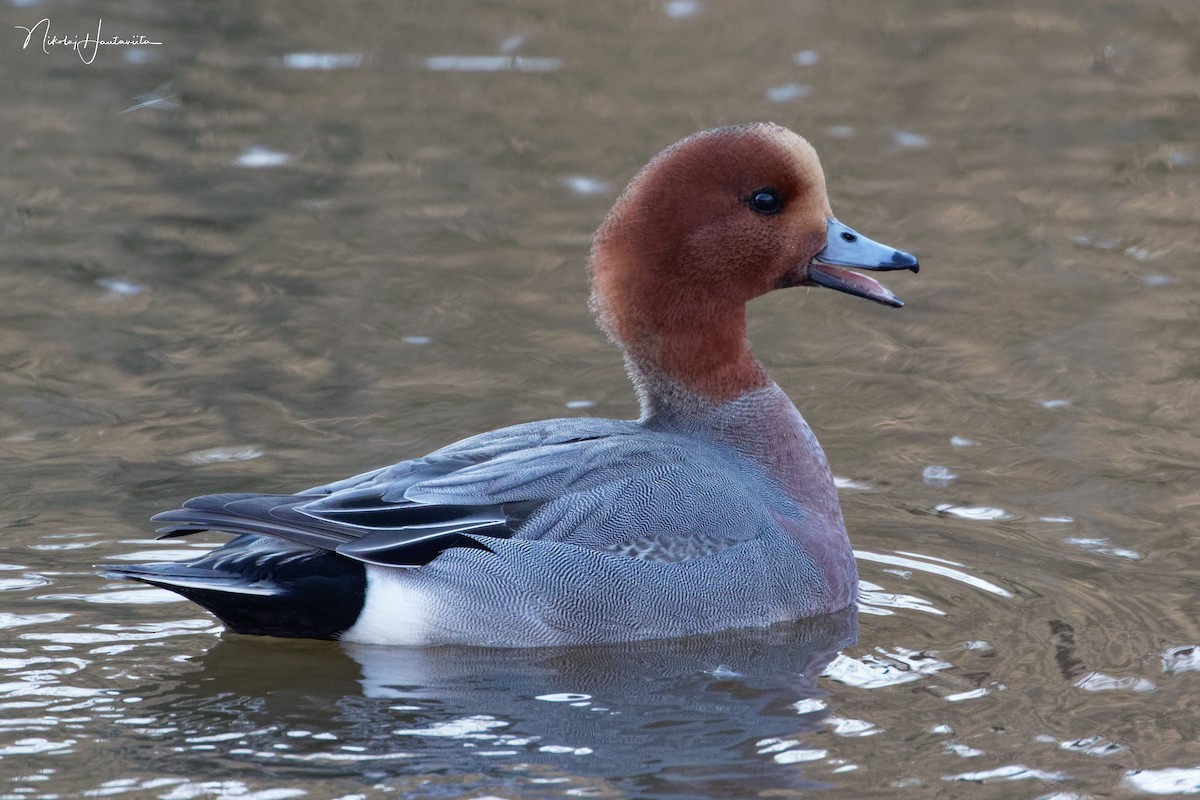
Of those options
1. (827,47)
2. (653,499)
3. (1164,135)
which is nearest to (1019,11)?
(827,47)

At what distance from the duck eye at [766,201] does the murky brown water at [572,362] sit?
4.65ft

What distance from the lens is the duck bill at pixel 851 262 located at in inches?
258

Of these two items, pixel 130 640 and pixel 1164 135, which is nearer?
pixel 130 640

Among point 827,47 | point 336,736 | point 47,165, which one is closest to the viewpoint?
point 336,736

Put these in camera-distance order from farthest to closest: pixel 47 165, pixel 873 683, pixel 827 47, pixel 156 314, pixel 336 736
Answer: pixel 827 47 → pixel 47 165 → pixel 156 314 → pixel 873 683 → pixel 336 736

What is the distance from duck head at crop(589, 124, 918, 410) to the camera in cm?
643

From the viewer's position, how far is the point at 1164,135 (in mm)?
12031

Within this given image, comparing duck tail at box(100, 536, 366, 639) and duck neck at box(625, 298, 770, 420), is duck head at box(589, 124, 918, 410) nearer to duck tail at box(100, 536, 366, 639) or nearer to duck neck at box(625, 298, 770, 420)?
duck neck at box(625, 298, 770, 420)

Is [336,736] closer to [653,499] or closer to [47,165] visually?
[653,499]

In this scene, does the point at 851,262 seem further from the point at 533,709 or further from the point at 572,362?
the point at 572,362

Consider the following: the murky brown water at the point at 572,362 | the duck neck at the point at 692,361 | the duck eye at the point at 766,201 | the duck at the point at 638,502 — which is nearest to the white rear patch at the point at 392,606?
the duck at the point at 638,502

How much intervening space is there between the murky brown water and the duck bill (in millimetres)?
1040

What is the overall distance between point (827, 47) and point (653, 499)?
324 inches

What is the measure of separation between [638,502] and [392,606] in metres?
0.88
